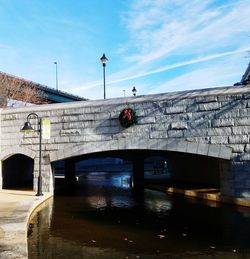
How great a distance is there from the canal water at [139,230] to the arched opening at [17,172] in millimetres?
6086

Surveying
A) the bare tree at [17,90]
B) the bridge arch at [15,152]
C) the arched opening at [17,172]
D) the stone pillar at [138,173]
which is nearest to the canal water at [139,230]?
the bridge arch at [15,152]

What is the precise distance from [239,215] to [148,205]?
4106mm

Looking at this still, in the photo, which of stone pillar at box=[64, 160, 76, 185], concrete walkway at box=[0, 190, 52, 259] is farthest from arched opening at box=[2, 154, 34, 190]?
concrete walkway at box=[0, 190, 52, 259]

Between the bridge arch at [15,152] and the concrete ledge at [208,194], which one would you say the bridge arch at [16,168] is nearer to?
the bridge arch at [15,152]

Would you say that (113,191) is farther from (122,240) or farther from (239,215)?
(122,240)

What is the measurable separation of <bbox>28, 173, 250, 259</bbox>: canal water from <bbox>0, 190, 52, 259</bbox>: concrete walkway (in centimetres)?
39

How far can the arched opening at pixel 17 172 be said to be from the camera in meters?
21.7

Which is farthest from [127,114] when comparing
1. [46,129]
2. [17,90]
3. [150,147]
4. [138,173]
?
[17,90]

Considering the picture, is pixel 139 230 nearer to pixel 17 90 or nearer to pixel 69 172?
pixel 69 172

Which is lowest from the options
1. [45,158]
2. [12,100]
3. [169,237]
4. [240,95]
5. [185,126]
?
[169,237]

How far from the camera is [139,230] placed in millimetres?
10820

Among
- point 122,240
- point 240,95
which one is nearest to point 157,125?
point 240,95

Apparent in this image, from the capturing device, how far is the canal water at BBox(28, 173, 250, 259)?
8.53 metres

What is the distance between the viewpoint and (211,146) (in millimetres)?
15320
